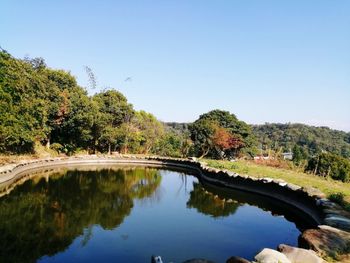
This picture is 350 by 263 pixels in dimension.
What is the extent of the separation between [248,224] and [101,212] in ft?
20.4

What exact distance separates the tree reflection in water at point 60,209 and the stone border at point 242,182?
3387 millimetres

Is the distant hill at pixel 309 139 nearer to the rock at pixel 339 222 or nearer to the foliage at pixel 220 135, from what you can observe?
the foliage at pixel 220 135

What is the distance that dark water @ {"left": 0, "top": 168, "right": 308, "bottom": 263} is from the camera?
10.1m

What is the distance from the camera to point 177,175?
97.9ft

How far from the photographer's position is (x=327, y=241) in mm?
8453

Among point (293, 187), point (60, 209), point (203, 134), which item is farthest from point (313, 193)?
point (203, 134)

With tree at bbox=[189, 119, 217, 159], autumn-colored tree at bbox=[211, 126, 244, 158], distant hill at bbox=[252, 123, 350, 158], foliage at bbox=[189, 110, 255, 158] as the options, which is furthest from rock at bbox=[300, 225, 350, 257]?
distant hill at bbox=[252, 123, 350, 158]

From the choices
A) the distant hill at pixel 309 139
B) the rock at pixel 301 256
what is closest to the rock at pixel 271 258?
the rock at pixel 301 256

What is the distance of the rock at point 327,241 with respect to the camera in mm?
7965

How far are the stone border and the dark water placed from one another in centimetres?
74

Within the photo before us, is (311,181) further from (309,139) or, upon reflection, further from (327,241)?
(309,139)

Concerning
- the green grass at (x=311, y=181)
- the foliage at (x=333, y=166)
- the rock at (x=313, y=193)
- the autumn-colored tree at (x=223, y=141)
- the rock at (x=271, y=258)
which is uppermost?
the autumn-colored tree at (x=223, y=141)

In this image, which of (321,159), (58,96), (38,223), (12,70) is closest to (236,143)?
(321,159)

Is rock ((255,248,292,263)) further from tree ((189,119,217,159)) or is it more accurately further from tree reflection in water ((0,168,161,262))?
tree ((189,119,217,159))
